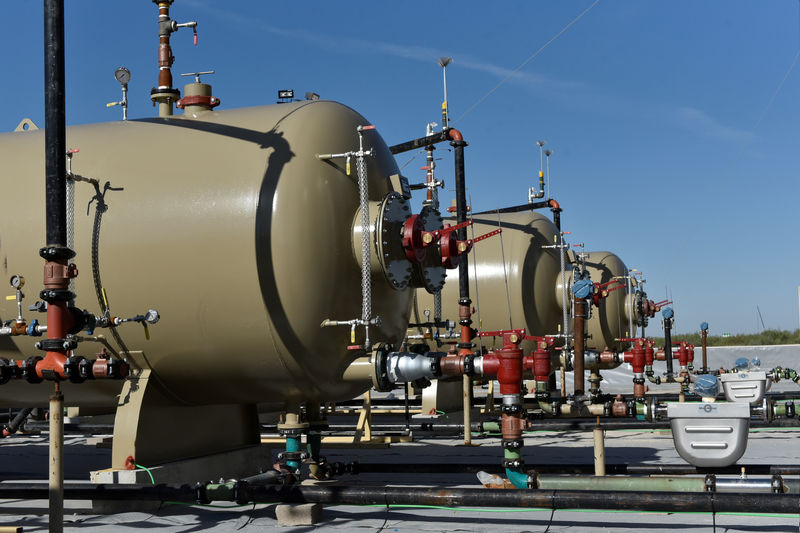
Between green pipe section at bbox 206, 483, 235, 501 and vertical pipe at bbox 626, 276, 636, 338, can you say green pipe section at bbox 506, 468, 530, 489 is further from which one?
vertical pipe at bbox 626, 276, 636, 338

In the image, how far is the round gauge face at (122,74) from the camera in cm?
892

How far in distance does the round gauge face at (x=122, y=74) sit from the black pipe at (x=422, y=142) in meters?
4.44

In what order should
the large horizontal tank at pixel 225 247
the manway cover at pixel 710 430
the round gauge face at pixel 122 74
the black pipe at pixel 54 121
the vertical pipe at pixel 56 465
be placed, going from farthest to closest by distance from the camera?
1. the round gauge face at pixel 122 74
2. the large horizontal tank at pixel 225 247
3. the manway cover at pixel 710 430
4. the black pipe at pixel 54 121
5. the vertical pipe at pixel 56 465

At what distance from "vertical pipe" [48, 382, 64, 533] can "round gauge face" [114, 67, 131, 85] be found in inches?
192

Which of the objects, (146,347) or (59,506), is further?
(146,347)

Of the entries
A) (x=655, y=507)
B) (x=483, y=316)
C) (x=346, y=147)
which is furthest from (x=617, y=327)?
(x=655, y=507)

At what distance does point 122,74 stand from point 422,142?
4.81 m

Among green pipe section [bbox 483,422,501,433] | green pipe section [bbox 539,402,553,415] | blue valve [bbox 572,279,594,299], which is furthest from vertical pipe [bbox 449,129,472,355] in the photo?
blue valve [bbox 572,279,594,299]

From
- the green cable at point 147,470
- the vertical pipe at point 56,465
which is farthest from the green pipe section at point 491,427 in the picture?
the vertical pipe at point 56,465

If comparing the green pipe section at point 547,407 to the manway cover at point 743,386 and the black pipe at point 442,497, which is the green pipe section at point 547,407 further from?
the black pipe at point 442,497

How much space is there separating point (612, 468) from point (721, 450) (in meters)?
0.87

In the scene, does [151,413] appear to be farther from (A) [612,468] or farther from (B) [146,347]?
(A) [612,468]

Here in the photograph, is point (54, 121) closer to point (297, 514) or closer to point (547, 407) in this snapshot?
point (297, 514)

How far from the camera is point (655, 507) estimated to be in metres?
5.27
